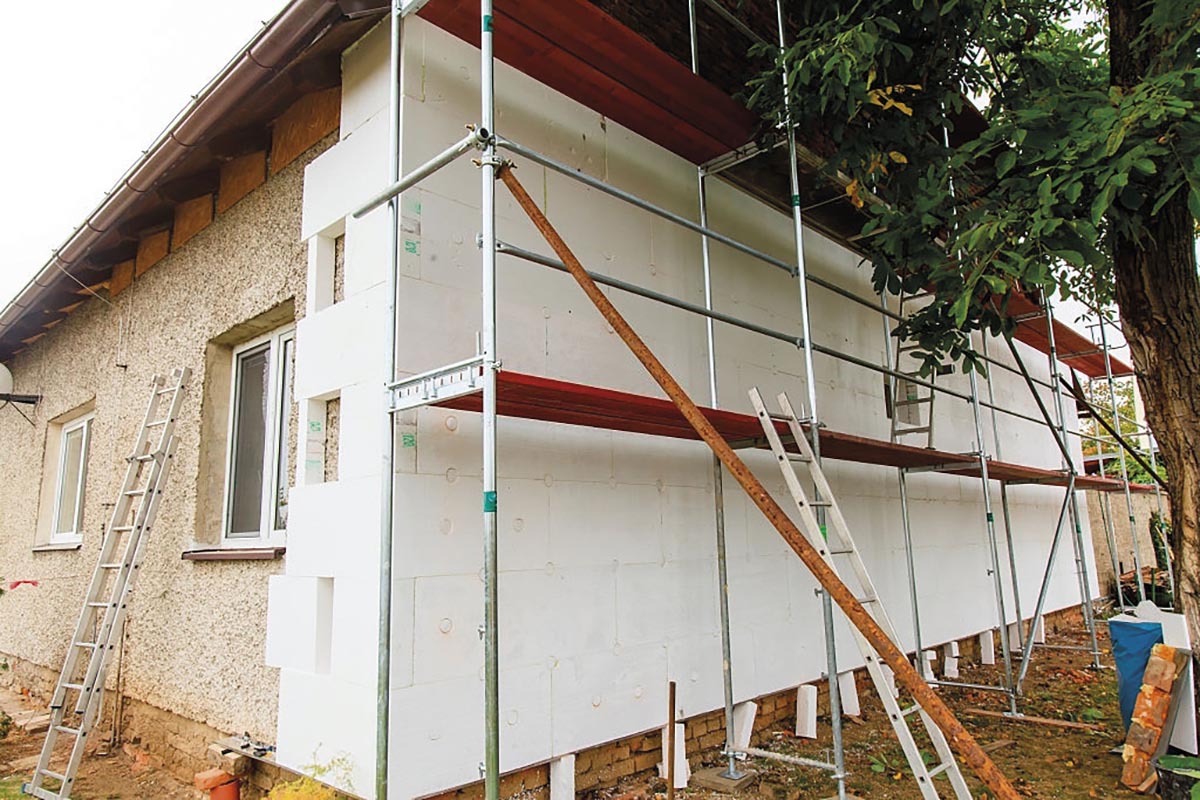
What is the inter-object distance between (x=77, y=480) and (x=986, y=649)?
33.8 ft

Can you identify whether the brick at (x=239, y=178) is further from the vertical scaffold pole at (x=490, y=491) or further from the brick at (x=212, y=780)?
the brick at (x=212, y=780)

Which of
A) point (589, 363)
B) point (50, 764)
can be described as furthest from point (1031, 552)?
point (50, 764)

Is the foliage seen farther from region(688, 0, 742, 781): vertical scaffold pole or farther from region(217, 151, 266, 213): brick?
region(217, 151, 266, 213): brick

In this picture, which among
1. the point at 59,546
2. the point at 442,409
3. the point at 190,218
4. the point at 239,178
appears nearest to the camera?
the point at 442,409

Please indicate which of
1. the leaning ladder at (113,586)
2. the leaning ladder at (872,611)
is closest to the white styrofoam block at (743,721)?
the leaning ladder at (872,611)

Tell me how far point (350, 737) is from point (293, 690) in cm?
56

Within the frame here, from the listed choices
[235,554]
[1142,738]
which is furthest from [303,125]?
[1142,738]

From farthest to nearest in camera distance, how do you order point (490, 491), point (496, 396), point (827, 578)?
1. point (496, 396)
2. point (490, 491)
3. point (827, 578)

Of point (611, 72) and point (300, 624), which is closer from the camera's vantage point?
point (300, 624)

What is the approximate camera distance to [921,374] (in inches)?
211

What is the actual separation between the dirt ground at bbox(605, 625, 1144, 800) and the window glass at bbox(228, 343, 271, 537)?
9.65ft

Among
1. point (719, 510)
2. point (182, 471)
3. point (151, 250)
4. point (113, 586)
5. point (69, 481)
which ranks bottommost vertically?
point (113, 586)

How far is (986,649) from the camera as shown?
26.8 feet

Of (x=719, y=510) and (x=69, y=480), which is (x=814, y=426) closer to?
(x=719, y=510)
